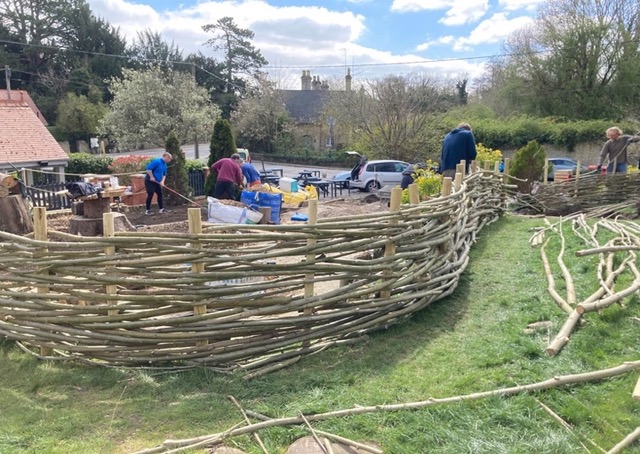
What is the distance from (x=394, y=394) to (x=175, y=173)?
13054 mm

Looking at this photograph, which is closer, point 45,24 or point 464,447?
point 464,447

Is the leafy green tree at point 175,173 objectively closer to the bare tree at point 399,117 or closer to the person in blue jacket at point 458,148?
the person in blue jacket at point 458,148

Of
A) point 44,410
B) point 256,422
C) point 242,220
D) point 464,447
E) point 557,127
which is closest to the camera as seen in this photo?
point 464,447

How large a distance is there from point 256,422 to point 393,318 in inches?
68.2

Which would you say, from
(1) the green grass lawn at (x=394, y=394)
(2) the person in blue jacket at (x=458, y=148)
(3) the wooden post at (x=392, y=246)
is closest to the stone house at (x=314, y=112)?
(2) the person in blue jacket at (x=458, y=148)

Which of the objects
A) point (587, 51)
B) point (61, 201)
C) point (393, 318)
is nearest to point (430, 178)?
point (393, 318)

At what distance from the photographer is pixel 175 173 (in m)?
14.8

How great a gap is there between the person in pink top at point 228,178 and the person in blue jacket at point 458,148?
472 centimetres

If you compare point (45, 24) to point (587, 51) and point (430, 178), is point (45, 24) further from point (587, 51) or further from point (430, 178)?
point (430, 178)

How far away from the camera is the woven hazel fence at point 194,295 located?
3482 mm

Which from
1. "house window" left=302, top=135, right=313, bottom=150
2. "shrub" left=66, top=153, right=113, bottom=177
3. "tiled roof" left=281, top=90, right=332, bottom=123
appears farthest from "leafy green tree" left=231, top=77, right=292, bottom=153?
"shrub" left=66, top=153, right=113, bottom=177

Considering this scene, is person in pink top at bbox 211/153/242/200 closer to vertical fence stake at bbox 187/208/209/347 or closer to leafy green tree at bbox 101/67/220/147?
vertical fence stake at bbox 187/208/209/347

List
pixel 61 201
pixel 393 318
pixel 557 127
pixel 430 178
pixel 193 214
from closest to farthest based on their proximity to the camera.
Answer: pixel 193 214 → pixel 393 318 → pixel 430 178 → pixel 61 201 → pixel 557 127

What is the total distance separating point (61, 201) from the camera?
13.5 m
